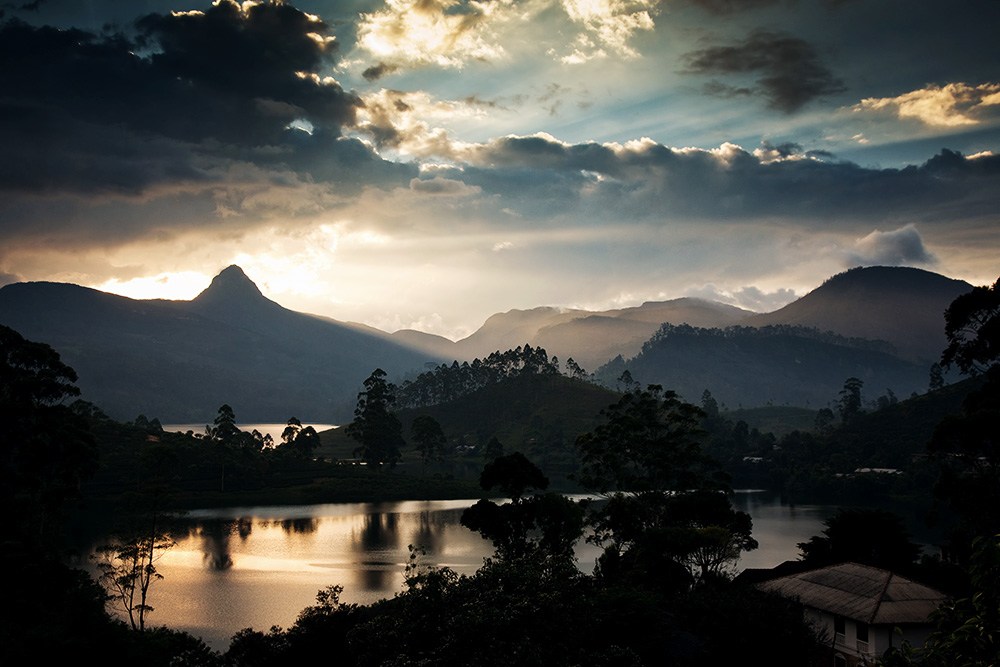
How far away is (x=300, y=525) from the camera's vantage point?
104m

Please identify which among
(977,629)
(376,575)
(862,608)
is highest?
(977,629)

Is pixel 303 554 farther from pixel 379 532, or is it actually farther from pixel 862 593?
pixel 862 593

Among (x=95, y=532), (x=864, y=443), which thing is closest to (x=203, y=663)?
(x=95, y=532)

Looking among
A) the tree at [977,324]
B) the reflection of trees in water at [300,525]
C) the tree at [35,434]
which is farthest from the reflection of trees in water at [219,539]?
the tree at [977,324]

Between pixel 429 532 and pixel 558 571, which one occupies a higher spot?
pixel 558 571

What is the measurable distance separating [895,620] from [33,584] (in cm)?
4146

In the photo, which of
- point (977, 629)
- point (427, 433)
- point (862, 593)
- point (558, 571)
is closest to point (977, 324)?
point (862, 593)

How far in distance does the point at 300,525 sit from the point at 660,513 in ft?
183

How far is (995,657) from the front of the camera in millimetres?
11406

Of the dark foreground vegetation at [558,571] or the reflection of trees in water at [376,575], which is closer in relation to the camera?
the dark foreground vegetation at [558,571]

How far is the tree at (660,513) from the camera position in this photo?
170 feet

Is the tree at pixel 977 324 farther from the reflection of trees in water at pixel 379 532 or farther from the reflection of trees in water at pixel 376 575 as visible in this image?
the reflection of trees in water at pixel 379 532

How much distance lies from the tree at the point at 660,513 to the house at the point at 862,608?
7.16 metres

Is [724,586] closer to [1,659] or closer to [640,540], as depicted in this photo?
[640,540]
